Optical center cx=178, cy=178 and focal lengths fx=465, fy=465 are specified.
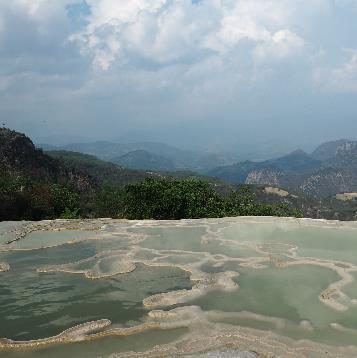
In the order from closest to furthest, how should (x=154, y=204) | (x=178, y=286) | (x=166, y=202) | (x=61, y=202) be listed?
(x=178, y=286)
(x=166, y=202)
(x=154, y=204)
(x=61, y=202)

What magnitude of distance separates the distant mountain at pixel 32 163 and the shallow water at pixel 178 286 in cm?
8202

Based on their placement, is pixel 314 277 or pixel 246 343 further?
pixel 314 277

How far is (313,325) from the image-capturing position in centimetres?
1142

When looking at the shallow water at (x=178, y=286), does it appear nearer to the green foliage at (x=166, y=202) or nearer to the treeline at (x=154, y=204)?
the green foliage at (x=166, y=202)

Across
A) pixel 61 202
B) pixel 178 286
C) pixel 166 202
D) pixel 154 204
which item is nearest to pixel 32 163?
pixel 61 202

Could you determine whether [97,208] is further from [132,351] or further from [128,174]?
[128,174]

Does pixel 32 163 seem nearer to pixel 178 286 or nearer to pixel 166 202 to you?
pixel 166 202

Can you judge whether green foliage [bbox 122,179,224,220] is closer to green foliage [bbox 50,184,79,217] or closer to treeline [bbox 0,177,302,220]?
treeline [bbox 0,177,302,220]

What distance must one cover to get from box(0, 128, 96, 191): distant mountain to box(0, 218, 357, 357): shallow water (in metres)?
82.0

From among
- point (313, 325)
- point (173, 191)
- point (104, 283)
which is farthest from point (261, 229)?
point (173, 191)

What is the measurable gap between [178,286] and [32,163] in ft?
328

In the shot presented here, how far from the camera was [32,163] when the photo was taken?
4274 inches

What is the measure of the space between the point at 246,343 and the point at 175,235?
11.4 m

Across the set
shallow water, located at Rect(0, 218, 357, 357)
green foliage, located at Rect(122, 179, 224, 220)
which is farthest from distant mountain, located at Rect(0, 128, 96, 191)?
shallow water, located at Rect(0, 218, 357, 357)
